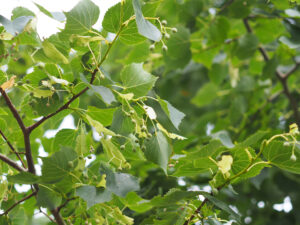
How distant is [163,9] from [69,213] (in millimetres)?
1345

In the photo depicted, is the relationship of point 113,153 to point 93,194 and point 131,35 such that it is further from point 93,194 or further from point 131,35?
point 131,35

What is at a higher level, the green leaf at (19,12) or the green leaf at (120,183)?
the green leaf at (19,12)

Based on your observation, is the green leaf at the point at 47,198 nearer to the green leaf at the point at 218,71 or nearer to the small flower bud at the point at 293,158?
the small flower bud at the point at 293,158

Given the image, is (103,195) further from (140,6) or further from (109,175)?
(140,6)

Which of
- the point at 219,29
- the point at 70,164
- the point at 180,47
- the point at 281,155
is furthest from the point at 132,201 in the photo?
the point at 219,29

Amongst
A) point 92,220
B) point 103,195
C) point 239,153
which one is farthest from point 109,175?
point 239,153

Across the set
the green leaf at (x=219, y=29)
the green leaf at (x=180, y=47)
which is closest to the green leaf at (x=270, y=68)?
the green leaf at (x=219, y=29)

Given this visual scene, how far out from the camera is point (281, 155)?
93 cm

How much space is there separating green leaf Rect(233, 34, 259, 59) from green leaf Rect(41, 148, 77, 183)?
1.28m

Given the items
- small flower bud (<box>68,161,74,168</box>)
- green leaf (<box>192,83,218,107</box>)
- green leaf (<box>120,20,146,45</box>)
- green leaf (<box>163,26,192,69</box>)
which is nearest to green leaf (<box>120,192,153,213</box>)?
small flower bud (<box>68,161,74,168</box>)

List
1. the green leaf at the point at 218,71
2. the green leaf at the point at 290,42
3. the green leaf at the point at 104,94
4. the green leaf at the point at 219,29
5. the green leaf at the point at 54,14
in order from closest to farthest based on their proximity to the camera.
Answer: the green leaf at the point at 104,94 → the green leaf at the point at 54,14 → the green leaf at the point at 290,42 → the green leaf at the point at 219,29 → the green leaf at the point at 218,71

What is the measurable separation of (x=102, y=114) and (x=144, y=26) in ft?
0.90

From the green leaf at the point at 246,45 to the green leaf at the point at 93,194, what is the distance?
126 cm

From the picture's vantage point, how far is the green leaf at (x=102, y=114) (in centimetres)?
103
